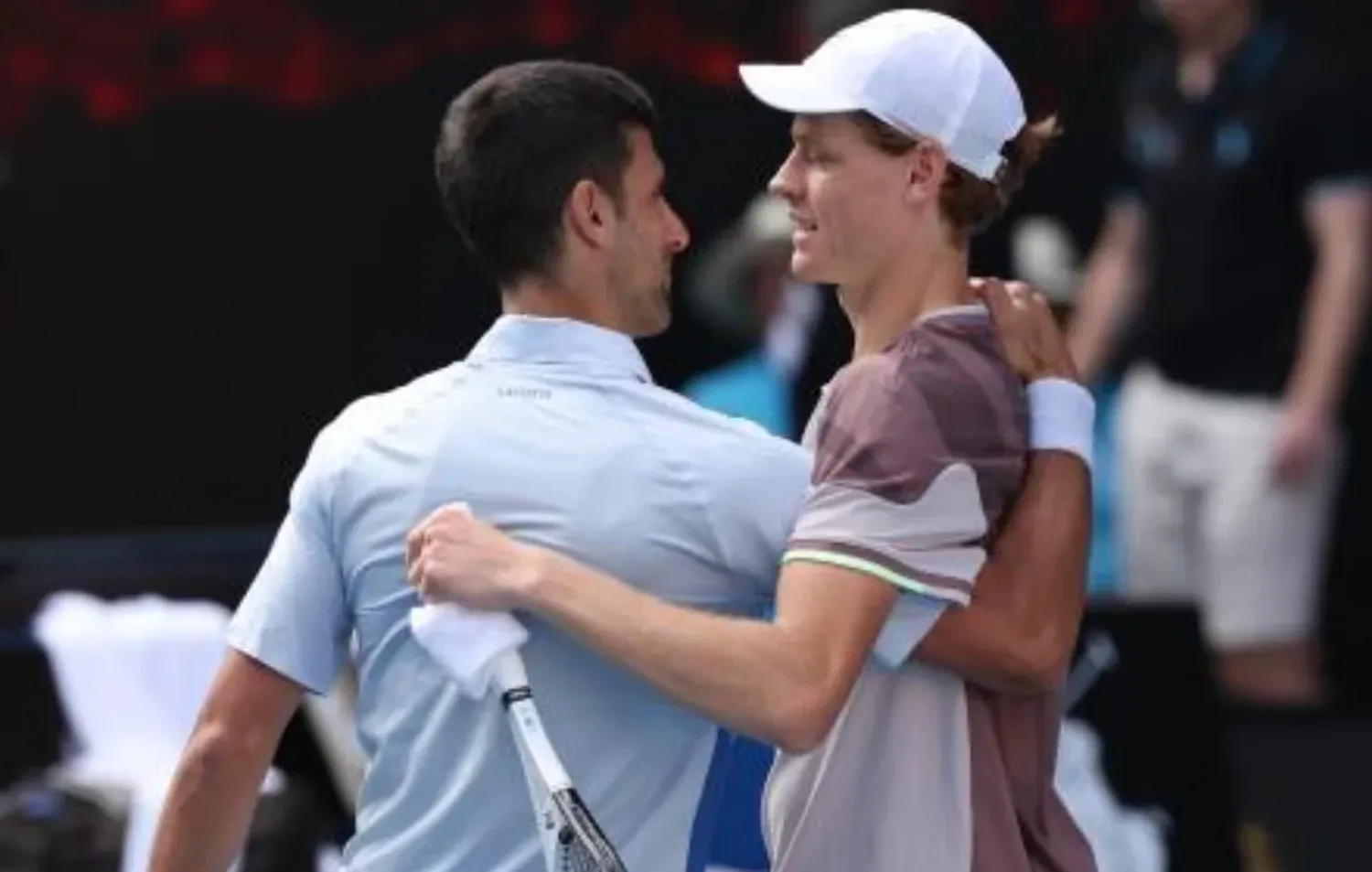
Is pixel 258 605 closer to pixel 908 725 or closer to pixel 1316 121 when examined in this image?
pixel 908 725

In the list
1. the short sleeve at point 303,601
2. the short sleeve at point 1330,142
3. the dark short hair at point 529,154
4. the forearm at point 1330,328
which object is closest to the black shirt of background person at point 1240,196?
the short sleeve at point 1330,142

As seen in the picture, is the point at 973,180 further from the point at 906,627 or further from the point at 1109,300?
the point at 1109,300

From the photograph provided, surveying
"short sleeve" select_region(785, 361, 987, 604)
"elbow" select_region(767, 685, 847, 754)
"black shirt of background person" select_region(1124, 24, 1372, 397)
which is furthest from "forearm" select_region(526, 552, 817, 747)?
"black shirt of background person" select_region(1124, 24, 1372, 397)

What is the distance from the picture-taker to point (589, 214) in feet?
12.4

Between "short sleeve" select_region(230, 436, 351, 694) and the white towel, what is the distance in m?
0.22

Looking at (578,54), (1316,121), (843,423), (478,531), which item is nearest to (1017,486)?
(843,423)

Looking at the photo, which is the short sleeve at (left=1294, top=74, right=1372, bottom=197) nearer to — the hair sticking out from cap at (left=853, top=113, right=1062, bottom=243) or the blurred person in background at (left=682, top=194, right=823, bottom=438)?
the blurred person in background at (left=682, top=194, right=823, bottom=438)

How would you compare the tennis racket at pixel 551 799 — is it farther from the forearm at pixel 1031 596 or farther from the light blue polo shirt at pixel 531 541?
the forearm at pixel 1031 596

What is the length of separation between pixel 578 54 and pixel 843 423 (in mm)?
4320

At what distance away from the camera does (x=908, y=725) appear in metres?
3.72

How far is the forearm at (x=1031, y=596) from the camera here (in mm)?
3707

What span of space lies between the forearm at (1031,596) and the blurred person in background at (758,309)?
4047 mm

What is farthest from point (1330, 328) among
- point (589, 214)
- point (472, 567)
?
point (472, 567)

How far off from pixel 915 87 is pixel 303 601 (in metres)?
0.80
